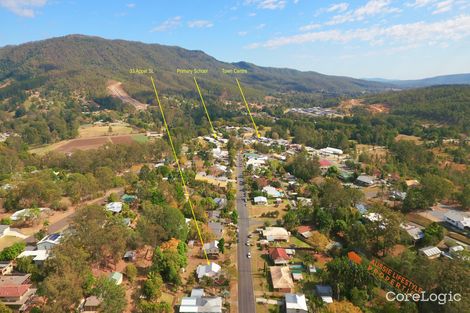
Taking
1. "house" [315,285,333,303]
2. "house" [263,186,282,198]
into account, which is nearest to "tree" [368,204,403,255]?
"house" [315,285,333,303]

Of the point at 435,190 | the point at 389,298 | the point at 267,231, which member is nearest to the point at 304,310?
the point at 389,298

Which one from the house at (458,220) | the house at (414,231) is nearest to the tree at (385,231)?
the house at (414,231)

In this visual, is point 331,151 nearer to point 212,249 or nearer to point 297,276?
point 297,276

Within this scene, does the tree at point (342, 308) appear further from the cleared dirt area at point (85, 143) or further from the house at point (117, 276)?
the cleared dirt area at point (85, 143)

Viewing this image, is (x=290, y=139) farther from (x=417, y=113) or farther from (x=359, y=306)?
(x=359, y=306)

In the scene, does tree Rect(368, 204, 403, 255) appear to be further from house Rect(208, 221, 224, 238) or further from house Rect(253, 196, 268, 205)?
house Rect(208, 221, 224, 238)

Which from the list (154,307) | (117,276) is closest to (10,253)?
(117,276)
